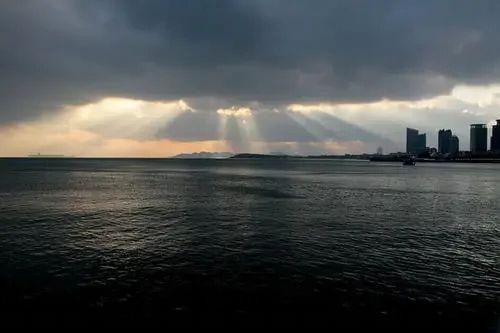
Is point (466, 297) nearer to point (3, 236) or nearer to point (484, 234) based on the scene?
point (484, 234)

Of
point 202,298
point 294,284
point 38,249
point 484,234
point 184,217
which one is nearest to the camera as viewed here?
point 202,298

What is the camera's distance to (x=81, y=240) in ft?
132

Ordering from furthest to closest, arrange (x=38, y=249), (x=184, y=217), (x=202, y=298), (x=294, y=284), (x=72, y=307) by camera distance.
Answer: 1. (x=184, y=217)
2. (x=38, y=249)
3. (x=294, y=284)
4. (x=202, y=298)
5. (x=72, y=307)

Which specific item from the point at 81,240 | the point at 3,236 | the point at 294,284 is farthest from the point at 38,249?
the point at 294,284

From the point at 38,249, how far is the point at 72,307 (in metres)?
16.3

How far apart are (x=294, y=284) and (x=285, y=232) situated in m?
18.1

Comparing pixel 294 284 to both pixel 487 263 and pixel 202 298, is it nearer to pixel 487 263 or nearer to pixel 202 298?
pixel 202 298

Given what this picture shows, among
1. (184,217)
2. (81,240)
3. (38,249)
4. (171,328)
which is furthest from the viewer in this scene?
(184,217)

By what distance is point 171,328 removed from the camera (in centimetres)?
2058

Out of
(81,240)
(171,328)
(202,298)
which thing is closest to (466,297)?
(202,298)

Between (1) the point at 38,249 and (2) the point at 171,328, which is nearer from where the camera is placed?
(2) the point at 171,328

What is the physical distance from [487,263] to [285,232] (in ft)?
66.4

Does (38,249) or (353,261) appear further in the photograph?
(38,249)

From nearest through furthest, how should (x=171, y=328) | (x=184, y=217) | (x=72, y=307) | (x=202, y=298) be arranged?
1. (x=171, y=328)
2. (x=72, y=307)
3. (x=202, y=298)
4. (x=184, y=217)
